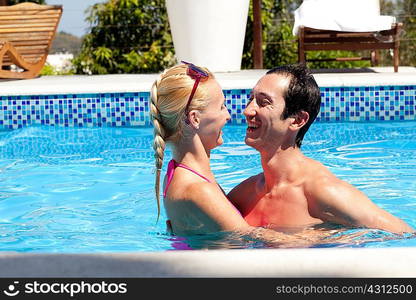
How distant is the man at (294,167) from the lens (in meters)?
2.85

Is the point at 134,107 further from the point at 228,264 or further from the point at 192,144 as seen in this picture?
the point at 228,264

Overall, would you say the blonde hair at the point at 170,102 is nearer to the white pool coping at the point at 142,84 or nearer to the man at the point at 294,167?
the man at the point at 294,167

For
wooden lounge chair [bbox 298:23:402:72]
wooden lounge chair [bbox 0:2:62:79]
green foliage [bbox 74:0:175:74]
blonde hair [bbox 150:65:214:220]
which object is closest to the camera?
blonde hair [bbox 150:65:214:220]

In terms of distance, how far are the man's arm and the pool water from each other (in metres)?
0.08

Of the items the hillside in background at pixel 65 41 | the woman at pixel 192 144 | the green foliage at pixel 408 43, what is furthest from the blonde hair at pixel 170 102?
the hillside in background at pixel 65 41

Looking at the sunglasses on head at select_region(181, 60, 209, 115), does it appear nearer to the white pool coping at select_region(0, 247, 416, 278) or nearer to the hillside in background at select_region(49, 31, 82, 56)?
the white pool coping at select_region(0, 247, 416, 278)

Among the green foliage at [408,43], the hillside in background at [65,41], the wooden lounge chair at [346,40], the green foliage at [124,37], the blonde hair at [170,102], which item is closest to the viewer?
the blonde hair at [170,102]

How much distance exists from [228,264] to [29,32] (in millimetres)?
7590

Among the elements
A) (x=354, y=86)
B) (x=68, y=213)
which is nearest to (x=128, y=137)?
(x=354, y=86)

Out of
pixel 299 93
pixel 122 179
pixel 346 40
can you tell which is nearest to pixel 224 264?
pixel 299 93

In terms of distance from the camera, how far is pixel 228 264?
2107 millimetres

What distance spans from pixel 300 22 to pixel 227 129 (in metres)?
2.15

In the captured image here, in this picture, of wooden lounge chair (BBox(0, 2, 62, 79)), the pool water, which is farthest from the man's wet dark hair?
wooden lounge chair (BBox(0, 2, 62, 79))

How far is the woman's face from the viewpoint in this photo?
9.33ft
